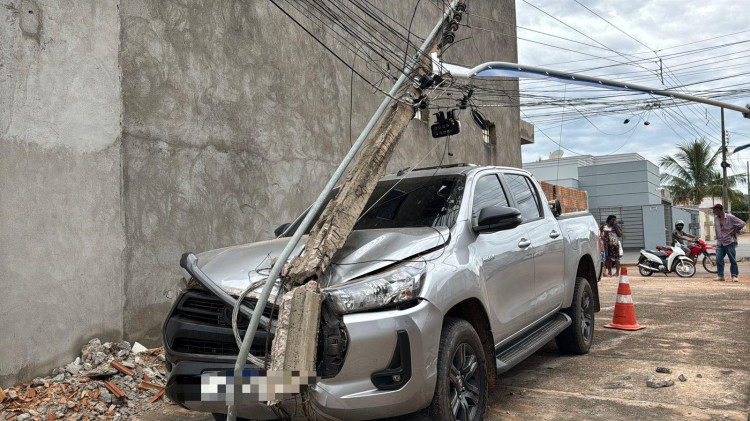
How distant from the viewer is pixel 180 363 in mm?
3209

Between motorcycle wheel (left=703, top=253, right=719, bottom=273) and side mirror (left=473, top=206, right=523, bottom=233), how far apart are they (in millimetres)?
16115

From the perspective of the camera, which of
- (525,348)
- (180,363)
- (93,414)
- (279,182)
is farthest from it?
(279,182)

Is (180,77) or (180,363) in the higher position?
(180,77)

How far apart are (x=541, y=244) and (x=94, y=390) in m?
4.01

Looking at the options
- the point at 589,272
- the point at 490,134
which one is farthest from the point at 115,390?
the point at 490,134

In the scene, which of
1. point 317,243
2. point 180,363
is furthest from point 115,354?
point 317,243

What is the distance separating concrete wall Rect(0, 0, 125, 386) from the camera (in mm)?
5055

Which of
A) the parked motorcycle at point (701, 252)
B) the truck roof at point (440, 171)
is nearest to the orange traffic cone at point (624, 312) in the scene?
the truck roof at point (440, 171)

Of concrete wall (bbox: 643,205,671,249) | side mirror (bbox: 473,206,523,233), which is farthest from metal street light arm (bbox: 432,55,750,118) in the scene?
concrete wall (bbox: 643,205,671,249)

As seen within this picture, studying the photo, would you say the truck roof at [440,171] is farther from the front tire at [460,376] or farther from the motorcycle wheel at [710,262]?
the motorcycle wheel at [710,262]

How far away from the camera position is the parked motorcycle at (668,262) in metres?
15.9

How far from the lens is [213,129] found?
23.4ft

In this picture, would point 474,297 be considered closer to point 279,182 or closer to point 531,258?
point 531,258

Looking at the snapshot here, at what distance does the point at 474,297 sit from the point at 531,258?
130 centimetres
